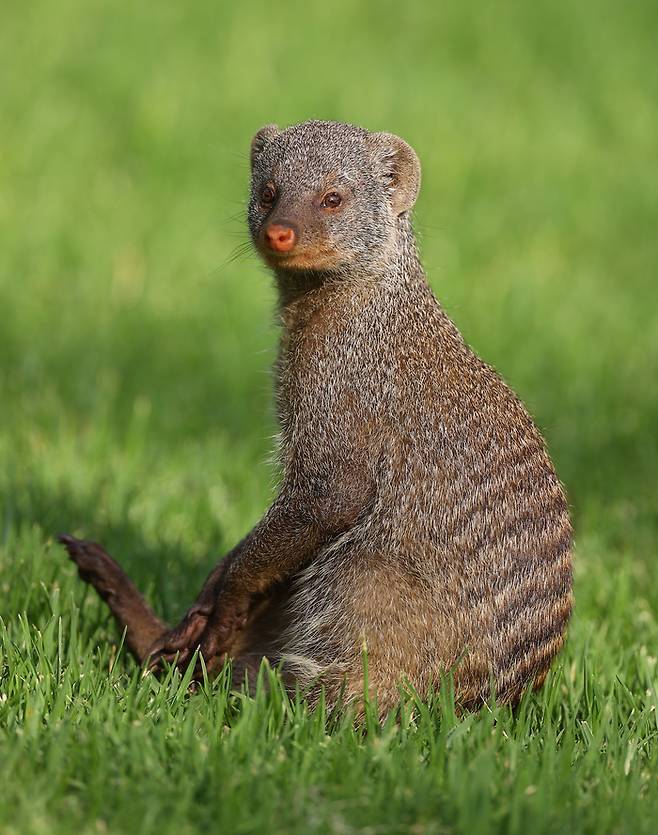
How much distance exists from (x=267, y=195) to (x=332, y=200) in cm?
21

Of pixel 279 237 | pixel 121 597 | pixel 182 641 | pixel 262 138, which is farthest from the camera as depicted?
pixel 262 138

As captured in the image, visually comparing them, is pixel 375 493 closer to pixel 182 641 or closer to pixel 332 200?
pixel 182 641

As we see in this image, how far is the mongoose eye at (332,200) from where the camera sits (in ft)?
12.7

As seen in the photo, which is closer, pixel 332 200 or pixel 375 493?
pixel 375 493

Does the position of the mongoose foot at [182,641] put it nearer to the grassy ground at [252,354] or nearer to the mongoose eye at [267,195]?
the grassy ground at [252,354]

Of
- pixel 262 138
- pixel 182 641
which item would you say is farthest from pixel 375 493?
pixel 262 138

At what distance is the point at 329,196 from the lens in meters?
3.87

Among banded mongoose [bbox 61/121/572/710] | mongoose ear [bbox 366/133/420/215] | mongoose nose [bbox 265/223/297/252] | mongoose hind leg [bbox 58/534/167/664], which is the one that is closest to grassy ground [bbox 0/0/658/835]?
mongoose hind leg [bbox 58/534/167/664]

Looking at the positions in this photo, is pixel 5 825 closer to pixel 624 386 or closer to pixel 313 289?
pixel 313 289

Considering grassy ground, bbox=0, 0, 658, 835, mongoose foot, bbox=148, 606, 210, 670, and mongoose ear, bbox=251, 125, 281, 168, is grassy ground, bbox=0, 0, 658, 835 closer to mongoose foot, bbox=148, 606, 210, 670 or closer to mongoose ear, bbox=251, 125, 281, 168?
mongoose foot, bbox=148, 606, 210, 670

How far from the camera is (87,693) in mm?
3314

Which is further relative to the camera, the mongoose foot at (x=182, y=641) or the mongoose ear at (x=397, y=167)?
the mongoose ear at (x=397, y=167)

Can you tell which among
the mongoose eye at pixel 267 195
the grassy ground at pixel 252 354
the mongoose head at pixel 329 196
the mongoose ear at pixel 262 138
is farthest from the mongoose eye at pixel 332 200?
the grassy ground at pixel 252 354

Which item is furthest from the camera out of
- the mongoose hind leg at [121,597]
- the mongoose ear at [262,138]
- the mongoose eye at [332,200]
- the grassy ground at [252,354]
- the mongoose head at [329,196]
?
the mongoose ear at [262,138]
